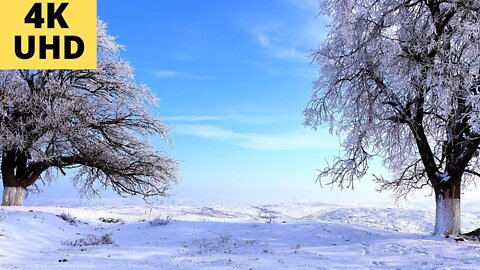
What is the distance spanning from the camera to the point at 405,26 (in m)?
13.6

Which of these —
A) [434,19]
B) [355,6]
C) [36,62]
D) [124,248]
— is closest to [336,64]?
[355,6]

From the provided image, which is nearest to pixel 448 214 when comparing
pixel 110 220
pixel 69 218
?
pixel 110 220

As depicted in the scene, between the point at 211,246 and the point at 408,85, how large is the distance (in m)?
6.96

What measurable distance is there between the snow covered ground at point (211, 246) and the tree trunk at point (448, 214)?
1.16 metres

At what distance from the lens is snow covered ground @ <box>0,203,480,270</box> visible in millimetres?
9148

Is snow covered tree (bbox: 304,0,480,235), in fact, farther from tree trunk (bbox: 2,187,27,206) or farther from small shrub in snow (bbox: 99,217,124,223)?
tree trunk (bbox: 2,187,27,206)

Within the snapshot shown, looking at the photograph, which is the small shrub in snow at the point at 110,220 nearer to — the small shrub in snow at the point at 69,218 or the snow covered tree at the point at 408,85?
the small shrub in snow at the point at 69,218

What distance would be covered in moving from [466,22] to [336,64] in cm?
396

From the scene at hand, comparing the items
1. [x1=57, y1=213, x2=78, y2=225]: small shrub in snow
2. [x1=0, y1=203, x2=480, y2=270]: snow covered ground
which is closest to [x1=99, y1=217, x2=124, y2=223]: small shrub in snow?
[x1=0, y1=203, x2=480, y2=270]: snow covered ground

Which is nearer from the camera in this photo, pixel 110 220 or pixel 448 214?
pixel 448 214

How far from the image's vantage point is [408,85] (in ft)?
43.2

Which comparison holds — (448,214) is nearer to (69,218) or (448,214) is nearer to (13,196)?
(69,218)

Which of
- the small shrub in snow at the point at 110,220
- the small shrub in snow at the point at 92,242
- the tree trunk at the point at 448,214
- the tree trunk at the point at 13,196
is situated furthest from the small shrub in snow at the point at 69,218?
the tree trunk at the point at 448,214

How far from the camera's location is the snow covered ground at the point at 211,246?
30.0 feet
